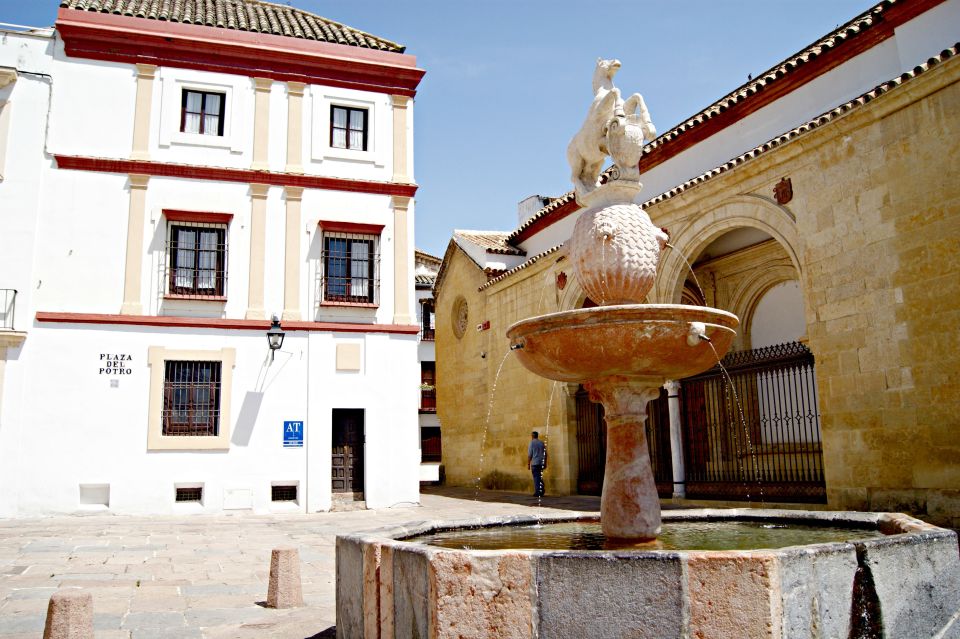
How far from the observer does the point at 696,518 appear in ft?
20.3

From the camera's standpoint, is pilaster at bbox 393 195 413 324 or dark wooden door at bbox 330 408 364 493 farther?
pilaster at bbox 393 195 413 324

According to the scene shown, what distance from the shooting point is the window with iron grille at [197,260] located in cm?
1437

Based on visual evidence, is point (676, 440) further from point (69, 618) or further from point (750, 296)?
point (69, 618)

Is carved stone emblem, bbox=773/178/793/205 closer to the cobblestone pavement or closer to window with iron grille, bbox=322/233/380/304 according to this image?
the cobblestone pavement

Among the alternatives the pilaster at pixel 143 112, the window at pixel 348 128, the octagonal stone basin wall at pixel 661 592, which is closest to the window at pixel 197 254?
the pilaster at pixel 143 112

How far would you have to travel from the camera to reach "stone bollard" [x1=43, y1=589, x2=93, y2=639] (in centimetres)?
395

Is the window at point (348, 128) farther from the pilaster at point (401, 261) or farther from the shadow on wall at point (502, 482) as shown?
the shadow on wall at point (502, 482)

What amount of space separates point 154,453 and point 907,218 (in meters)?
12.3

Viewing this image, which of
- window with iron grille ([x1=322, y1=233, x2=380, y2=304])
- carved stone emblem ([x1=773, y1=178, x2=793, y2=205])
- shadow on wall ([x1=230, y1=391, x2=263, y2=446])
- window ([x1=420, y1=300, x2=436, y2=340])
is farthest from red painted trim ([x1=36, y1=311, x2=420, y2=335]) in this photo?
window ([x1=420, y1=300, x2=436, y2=340])

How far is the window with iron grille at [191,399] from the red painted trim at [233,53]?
5.96 m

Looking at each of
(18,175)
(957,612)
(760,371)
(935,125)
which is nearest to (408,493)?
(760,371)

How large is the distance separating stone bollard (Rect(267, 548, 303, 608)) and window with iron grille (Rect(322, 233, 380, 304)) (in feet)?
31.4

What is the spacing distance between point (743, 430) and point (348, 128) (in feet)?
32.4

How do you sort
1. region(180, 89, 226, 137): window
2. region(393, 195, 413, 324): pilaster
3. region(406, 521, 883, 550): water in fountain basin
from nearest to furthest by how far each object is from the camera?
1. region(406, 521, 883, 550): water in fountain basin
2. region(180, 89, 226, 137): window
3. region(393, 195, 413, 324): pilaster
